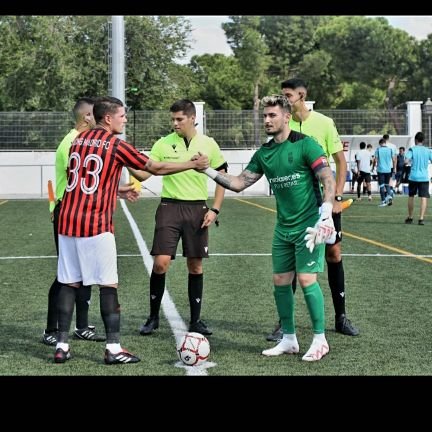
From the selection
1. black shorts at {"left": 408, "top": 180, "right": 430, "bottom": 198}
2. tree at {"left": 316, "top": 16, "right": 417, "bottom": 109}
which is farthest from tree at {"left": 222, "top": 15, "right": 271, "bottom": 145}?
black shorts at {"left": 408, "top": 180, "right": 430, "bottom": 198}

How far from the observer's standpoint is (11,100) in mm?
60562

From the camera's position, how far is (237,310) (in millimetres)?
9602

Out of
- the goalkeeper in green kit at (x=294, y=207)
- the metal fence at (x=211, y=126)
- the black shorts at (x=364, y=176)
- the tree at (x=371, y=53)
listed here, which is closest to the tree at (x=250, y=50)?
the tree at (x=371, y=53)

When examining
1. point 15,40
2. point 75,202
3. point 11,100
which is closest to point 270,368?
point 75,202

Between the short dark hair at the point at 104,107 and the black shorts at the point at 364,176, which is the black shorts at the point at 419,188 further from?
the short dark hair at the point at 104,107

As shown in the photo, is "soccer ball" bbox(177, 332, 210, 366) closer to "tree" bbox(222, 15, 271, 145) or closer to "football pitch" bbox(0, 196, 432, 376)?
"football pitch" bbox(0, 196, 432, 376)

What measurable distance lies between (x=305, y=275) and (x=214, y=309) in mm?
2411

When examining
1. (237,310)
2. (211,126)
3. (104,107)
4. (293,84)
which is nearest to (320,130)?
(293,84)

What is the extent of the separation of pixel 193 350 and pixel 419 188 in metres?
14.8

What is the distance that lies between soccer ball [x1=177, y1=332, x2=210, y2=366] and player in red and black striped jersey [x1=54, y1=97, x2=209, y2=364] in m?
0.39

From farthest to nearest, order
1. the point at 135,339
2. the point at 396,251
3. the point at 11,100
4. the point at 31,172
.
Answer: the point at 11,100 < the point at 31,172 < the point at 396,251 < the point at 135,339

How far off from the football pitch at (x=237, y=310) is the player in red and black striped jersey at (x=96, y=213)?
13.7 inches

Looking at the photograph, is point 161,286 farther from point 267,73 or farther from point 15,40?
point 267,73
